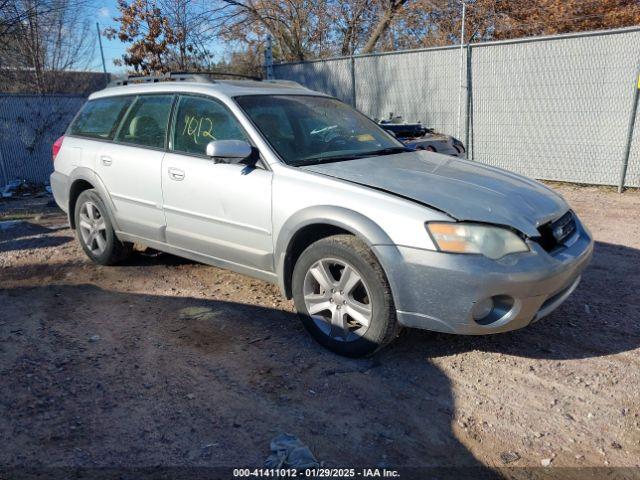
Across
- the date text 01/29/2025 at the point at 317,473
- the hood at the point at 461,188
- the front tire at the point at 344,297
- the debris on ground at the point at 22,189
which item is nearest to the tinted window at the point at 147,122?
the hood at the point at 461,188

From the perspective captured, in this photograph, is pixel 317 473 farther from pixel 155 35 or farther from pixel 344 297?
pixel 155 35

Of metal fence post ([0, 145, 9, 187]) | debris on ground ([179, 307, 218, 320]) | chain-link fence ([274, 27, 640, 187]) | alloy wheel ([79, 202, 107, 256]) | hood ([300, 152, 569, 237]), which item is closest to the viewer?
hood ([300, 152, 569, 237])

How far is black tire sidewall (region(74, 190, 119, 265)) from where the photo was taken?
511cm

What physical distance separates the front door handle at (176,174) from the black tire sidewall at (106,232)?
1.11 meters

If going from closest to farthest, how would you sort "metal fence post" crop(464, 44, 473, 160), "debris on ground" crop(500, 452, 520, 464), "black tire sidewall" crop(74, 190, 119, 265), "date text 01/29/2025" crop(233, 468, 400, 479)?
"date text 01/29/2025" crop(233, 468, 400, 479) → "debris on ground" crop(500, 452, 520, 464) → "black tire sidewall" crop(74, 190, 119, 265) → "metal fence post" crop(464, 44, 473, 160)

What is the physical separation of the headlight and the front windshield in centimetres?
117

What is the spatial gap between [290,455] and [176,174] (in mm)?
2495

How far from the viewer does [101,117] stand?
5285 millimetres

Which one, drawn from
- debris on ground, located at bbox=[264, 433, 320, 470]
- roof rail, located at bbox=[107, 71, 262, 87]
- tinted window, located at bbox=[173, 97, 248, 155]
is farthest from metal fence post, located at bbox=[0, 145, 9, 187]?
debris on ground, located at bbox=[264, 433, 320, 470]

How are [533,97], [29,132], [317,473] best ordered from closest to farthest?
[317,473] → [533,97] → [29,132]

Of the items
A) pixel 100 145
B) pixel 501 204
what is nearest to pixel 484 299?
pixel 501 204

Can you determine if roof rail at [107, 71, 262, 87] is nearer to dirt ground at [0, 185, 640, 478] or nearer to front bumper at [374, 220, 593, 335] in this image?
dirt ground at [0, 185, 640, 478]

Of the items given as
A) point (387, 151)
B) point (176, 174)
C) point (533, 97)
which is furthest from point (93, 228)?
point (533, 97)

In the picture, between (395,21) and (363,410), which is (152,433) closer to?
(363,410)
